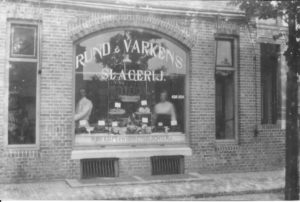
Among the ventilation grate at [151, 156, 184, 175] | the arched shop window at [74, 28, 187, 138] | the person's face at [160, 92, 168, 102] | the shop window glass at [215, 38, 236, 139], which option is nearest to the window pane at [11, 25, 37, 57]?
the arched shop window at [74, 28, 187, 138]

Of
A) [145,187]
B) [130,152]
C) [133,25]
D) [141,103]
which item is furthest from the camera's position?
[141,103]

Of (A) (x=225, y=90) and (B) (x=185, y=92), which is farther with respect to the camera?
(A) (x=225, y=90)

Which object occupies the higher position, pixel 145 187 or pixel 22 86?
pixel 22 86

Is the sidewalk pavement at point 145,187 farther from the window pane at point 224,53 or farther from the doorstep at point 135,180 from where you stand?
the window pane at point 224,53

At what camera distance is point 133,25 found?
459 inches

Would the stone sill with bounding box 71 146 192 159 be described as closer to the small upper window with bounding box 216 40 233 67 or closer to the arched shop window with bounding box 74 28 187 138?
the arched shop window with bounding box 74 28 187 138

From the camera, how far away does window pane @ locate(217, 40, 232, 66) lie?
41.4 feet

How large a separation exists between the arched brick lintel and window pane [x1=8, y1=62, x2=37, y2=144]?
1.40 meters

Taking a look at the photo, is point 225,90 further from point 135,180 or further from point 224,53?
point 135,180

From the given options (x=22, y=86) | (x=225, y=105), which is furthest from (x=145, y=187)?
(x=225, y=105)

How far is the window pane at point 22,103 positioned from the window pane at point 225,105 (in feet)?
16.3

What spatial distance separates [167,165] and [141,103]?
1755 millimetres

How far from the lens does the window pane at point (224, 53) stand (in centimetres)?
1262

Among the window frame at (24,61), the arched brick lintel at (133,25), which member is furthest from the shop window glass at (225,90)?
the window frame at (24,61)
